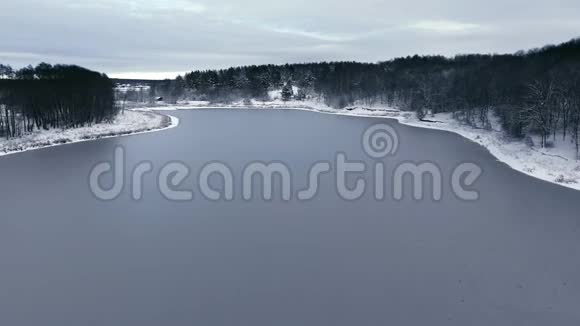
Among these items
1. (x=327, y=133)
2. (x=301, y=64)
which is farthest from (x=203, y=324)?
(x=301, y=64)

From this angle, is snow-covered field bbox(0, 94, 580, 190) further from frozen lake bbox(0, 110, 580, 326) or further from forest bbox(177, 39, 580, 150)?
frozen lake bbox(0, 110, 580, 326)

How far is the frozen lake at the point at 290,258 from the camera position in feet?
21.8

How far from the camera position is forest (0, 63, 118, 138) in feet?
106

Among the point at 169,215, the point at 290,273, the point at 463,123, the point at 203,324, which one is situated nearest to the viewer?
the point at 203,324

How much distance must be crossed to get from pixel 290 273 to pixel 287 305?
1200 mm

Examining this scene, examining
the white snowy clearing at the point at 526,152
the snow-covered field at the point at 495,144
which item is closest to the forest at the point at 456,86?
the white snowy clearing at the point at 526,152

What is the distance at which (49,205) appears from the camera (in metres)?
12.7

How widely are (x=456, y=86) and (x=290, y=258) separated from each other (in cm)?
4473

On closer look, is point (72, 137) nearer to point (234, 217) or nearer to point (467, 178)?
point (234, 217)

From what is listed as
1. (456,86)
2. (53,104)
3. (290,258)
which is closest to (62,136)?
(53,104)

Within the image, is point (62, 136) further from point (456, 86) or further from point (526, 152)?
point (456, 86)

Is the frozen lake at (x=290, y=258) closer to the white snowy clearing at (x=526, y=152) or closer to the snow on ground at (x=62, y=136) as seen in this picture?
the white snowy clearing at (x=526, y=152)

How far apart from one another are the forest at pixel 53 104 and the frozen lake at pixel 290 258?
20.7m

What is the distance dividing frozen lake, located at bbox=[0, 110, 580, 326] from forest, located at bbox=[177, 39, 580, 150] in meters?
11.5
